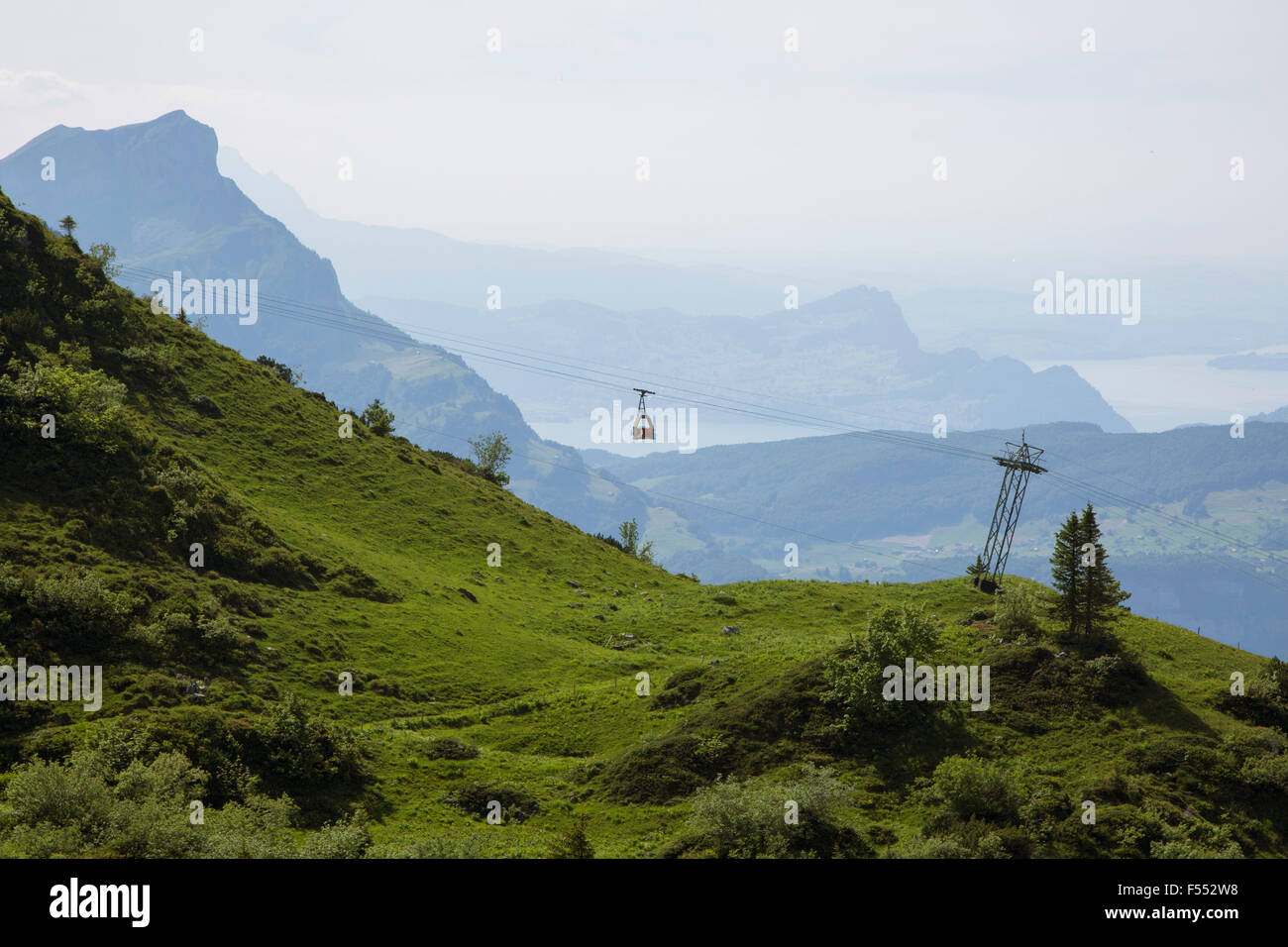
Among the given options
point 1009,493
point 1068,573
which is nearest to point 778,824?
point 1068,573

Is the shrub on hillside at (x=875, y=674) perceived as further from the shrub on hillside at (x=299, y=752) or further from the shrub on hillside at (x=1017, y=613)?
the shrub on hillside at (x=299, y=752)

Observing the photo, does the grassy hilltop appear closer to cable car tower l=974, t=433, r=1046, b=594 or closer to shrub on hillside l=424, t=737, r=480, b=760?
shrub on hillside l=424, t=737, r=480, b=760

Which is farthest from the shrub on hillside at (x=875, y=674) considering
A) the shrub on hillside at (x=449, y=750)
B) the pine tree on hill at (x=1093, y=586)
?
the shrub on hillside at (x=449, y=750)

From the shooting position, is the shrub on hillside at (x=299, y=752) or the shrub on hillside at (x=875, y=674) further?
the shrub on hillside at (x=875, y=674)

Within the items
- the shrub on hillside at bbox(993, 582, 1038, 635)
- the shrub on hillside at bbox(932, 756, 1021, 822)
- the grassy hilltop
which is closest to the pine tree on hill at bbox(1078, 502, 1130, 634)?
the grassy hilltop

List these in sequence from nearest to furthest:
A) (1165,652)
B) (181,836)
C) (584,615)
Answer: (181,836) < (1165,652) < (584,615)

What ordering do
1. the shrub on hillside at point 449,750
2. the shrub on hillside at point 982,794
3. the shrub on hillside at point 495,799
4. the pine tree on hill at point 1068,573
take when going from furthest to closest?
the pine tree on hill at point 1068,573 < the shrub on hillside at point 449,750 < the shrub on hillside at point 495,799 < the shrub on hillside at point 982,794
